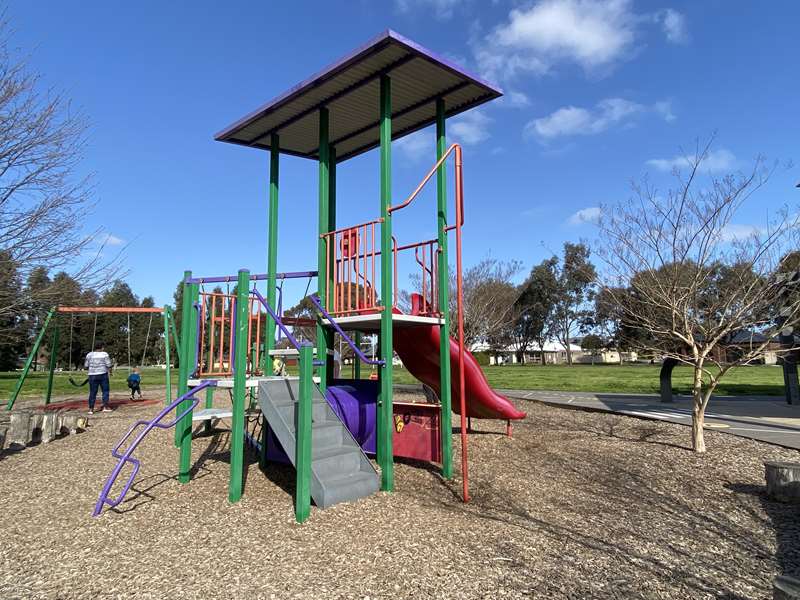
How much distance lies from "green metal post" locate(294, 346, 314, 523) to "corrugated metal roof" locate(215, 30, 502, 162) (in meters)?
3.43

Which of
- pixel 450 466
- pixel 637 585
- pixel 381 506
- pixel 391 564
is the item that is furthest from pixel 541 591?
pixel 450 466

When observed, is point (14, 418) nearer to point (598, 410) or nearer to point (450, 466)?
point (450, 466)

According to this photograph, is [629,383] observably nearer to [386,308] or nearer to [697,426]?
[697,426]

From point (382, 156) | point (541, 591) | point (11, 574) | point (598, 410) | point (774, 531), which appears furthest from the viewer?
point (598, 410)

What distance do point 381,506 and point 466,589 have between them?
1.87 meters

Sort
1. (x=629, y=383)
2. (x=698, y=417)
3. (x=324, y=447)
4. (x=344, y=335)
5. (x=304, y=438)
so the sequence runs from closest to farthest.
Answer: (x=304, y=438), (x=324, y=447), (x=344, y=335), (x=698, y=417), (x=629, y=383)

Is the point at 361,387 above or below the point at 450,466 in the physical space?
above

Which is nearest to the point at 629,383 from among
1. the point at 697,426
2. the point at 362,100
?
the point at 697,426

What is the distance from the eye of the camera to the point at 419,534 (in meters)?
4.21

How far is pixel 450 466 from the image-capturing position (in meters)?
6.34

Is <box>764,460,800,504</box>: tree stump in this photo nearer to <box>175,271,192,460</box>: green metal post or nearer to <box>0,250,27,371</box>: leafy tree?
<box>175,271,192,460</box>: green metal post

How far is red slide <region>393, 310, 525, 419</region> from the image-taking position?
23.8 ft

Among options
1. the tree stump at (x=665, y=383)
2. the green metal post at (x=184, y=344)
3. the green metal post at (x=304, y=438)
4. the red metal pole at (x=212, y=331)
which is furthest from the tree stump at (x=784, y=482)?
the tree stump at (x=665, y=383)

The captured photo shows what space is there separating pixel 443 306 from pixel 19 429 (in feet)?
21.9
